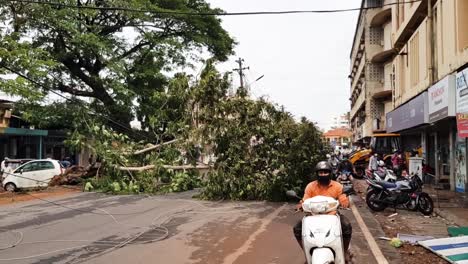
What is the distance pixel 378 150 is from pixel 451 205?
882 inches

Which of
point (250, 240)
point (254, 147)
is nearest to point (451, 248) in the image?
point (250, 240)

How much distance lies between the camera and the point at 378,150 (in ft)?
123

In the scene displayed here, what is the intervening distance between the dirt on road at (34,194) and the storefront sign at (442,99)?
49.7 ft

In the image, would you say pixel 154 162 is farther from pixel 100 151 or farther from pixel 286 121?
pixel 286 121

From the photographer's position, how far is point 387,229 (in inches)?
458

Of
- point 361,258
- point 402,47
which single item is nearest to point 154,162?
point 361,258

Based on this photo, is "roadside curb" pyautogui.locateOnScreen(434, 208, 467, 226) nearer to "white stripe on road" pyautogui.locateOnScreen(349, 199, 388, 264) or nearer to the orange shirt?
"white stripe on road" pyautogui.locateOnScreen(349, 199, 388, 264)

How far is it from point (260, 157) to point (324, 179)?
10.9 m

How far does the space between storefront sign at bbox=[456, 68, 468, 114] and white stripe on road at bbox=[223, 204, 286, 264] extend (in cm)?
620

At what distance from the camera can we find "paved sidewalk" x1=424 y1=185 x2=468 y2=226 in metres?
12.9

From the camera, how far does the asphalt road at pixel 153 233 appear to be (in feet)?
27.4

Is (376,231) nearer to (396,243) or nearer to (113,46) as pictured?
(396,243)

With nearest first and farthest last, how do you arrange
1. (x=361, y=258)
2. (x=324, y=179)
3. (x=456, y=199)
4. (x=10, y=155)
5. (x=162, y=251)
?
(x=324, y=179)
(x=361, y=258)
(x=162, y=251)
(x=456, y=199)
(x=10, y=155)

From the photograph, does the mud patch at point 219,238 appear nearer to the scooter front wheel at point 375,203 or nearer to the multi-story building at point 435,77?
the scooter front wheel at point 375,203
